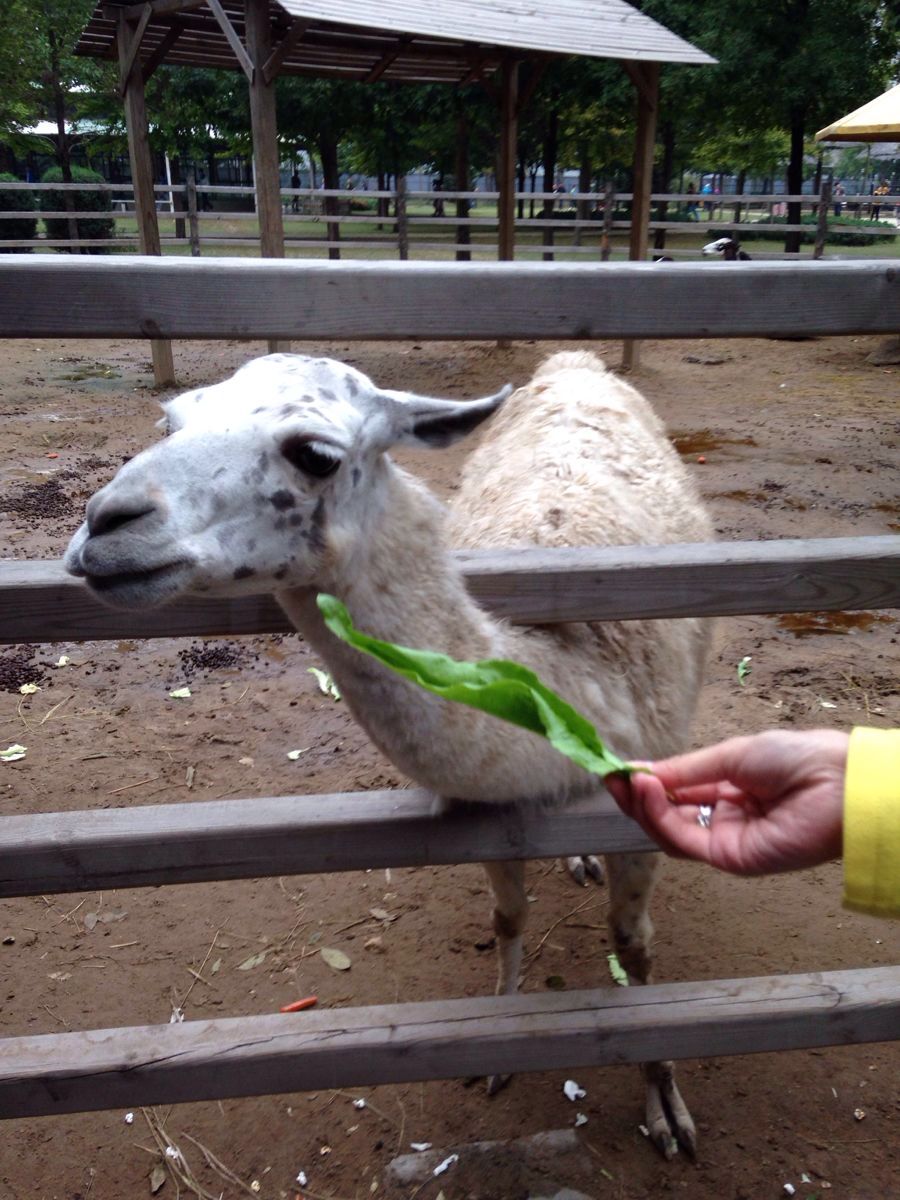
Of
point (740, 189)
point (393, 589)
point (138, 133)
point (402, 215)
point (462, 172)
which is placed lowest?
point (393, 589)

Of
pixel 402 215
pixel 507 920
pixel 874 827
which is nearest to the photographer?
pixel 874 827

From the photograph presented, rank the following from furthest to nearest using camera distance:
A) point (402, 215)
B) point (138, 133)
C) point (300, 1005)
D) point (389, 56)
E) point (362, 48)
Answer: point (402, 215)
point (389, 56)
point (362, 48)
point (138, 133)
point (300, 1005)

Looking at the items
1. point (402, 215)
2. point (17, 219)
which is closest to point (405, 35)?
point (402, 215)

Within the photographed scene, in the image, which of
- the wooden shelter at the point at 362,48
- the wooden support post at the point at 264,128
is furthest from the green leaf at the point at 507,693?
the wooden support post at the point at 264,128

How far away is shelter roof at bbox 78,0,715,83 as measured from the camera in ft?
28.0

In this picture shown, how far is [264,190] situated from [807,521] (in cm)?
570

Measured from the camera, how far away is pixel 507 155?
36.7 ft

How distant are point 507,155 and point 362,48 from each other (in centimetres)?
199

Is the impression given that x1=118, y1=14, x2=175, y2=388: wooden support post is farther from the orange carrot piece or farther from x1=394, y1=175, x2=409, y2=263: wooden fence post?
the orange carrot piece

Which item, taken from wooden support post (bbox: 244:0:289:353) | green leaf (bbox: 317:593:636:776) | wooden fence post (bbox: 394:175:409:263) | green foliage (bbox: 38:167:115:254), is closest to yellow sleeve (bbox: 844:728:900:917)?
green leaf (bbox: 317:593:636:776)

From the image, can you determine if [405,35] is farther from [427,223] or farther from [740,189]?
[740,189]

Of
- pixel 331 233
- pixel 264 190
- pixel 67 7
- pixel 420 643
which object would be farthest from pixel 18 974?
pixel 67 7

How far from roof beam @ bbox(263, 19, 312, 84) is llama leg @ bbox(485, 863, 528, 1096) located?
768 cm

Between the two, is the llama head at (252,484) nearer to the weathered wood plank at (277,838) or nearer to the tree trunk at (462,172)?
the weathered wood plank at (277,838)
